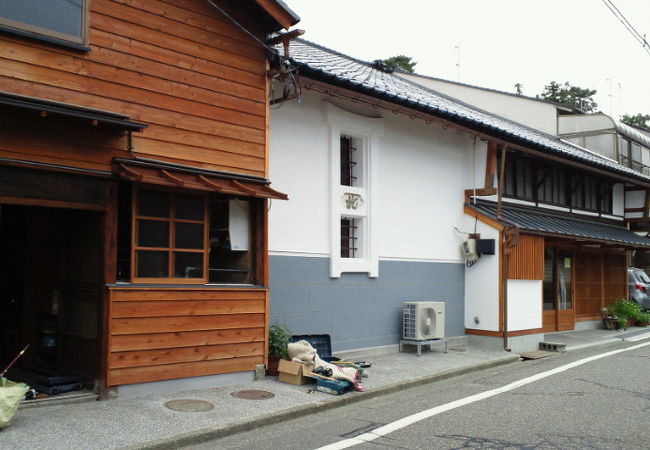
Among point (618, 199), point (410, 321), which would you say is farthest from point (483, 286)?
point (618, 199)

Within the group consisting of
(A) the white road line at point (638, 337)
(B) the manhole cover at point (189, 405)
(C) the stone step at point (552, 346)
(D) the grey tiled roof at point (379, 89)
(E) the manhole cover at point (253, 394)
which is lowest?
(A) the white road line at point (638, 337)

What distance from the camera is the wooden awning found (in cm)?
757

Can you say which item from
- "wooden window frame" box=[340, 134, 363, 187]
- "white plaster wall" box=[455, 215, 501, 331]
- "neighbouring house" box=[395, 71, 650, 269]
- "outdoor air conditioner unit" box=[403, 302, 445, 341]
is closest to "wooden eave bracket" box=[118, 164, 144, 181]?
"wooden window frame" box=[340, 134, 363, 187]

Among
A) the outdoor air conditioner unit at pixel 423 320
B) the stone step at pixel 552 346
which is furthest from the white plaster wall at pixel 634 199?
the outdoor air conditioner unit at pixel 423 320

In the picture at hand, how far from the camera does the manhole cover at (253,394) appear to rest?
8030 mm

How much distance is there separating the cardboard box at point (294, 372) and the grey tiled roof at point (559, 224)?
673cm

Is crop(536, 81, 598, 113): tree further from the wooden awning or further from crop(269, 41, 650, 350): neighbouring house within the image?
the wooden awning

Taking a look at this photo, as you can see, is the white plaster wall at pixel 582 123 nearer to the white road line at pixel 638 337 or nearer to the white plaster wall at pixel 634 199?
the white plaster wall at pixel 634 199

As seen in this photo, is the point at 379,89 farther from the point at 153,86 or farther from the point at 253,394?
the point at 253,394

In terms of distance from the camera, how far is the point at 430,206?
13.6 metres

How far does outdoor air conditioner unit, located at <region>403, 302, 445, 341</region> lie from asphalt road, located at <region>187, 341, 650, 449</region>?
207cm

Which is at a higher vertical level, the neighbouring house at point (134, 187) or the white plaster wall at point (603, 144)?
the white plaster wall at point (603, 144)

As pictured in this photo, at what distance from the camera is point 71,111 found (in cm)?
690

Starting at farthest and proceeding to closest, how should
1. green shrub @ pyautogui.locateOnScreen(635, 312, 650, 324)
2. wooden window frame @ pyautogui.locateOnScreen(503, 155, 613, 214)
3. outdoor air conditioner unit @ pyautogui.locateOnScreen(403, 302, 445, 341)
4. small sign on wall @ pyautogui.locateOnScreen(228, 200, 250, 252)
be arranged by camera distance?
green shrub @ pyautogui.locateOnScreen(635, 312, 650, 324) → wooden window frame @ pyautogui.locateOnScreen(503, 155, 613, 214) → outdoor air conditioner unit @ pyautogui.locateOnScreen(403, 302, 445, 341) → small sign on wall @ pyautogui.locateOnScreen(228, 200, 250, 252)
